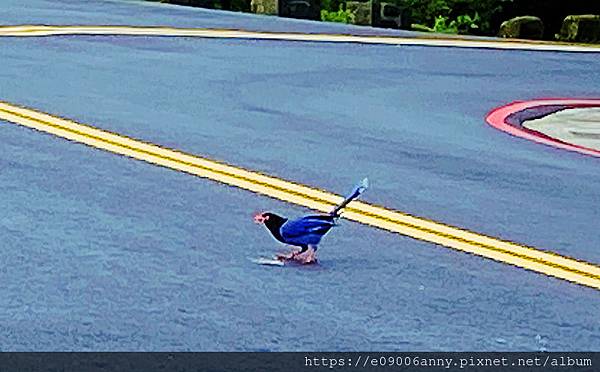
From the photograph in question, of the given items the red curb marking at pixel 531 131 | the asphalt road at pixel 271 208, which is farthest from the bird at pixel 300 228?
the red curb marking at pixel 531 131

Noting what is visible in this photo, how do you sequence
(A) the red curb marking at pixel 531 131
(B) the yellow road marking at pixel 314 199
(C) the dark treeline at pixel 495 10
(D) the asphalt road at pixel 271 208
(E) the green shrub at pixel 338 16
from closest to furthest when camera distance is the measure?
(D) the asphalt road at pixel 271 208
(B) the yellow road marking at pixel 314 199
(A) the red curb marking at pixel 531 131
(E) the green shrub at pixel 338 16
(C) the dark treeline at pixel 495 10

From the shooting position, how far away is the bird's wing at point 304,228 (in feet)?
17.7

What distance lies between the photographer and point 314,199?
675cm

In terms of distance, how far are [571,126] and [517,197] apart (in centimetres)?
325

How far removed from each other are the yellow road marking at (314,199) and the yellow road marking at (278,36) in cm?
570

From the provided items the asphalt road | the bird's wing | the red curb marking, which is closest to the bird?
the bird's wing

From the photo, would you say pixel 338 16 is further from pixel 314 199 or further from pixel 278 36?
pixel 314 199

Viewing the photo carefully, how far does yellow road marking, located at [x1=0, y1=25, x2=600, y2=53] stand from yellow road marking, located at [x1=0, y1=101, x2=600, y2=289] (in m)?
5.70

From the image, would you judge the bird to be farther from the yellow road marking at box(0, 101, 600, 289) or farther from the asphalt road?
the yellow road marking at box(0, 101, 600, 289)

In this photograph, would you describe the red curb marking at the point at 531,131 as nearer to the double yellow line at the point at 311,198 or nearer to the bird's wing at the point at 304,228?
the double yellow line at the point at 311,198

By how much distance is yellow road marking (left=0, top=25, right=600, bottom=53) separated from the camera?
48.6ft

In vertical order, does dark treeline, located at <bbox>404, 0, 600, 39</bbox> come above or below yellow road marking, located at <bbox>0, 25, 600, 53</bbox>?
below

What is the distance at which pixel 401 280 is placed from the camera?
5402mm

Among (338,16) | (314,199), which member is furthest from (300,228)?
(338,16)
